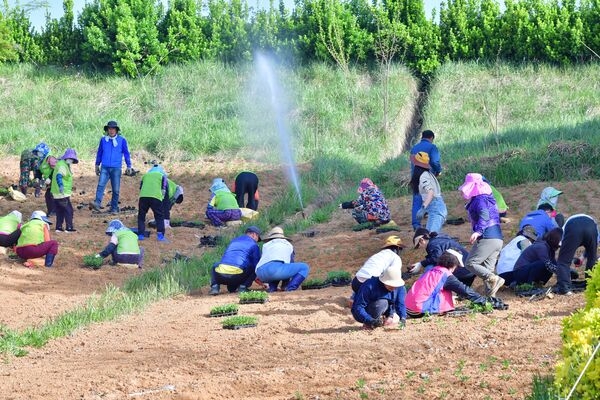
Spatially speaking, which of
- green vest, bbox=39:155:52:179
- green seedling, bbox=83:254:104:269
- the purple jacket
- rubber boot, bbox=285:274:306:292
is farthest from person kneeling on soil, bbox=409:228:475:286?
green vest, bbox=39:155:52:179

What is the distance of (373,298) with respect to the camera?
1191 cm

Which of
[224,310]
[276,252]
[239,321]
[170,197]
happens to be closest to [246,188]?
[170,197]

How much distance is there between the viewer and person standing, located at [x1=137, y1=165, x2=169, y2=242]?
2011 cm

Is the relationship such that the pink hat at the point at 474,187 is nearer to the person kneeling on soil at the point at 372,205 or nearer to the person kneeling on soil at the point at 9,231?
the person kneeling on soil at the point at 372,205

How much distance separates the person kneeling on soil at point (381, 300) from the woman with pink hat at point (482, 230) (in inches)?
67.6

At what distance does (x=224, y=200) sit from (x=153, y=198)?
2.52 m

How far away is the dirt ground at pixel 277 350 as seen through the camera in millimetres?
9219

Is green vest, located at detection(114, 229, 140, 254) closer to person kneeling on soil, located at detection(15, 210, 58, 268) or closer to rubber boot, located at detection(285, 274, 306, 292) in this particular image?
person kneeling on soil, located at detection(15, 210, 58, 268)

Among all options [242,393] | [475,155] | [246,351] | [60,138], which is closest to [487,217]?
[246,351]

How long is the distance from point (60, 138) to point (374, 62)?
12794 millimetres

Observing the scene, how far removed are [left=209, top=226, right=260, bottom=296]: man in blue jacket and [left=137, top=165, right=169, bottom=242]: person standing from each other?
462 centimetres

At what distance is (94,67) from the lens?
125 ft

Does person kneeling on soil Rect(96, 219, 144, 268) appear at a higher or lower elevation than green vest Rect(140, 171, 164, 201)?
lower

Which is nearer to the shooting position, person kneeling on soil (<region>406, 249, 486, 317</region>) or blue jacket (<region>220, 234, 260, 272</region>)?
person kneeling on soil (<region>406, 249, 486, 317</region>)
